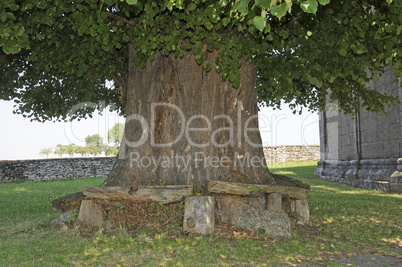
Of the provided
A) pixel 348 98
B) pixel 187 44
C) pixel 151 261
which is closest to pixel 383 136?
pixel 348 98

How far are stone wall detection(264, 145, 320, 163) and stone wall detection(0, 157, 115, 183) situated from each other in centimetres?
1496

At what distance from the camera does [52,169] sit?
2338 cm

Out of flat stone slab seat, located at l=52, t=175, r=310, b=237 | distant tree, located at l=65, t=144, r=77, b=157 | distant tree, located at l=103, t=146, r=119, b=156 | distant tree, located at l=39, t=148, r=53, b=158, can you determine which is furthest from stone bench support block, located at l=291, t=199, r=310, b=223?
distant tree, located at l=39, t=148, r=53, b=158

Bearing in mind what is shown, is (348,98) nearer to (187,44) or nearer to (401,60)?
(401,60)

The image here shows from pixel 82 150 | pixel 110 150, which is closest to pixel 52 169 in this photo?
pixel 110 150

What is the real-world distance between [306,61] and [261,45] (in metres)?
1.22

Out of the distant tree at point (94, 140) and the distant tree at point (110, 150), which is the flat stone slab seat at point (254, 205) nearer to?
the distant tree at point (110, 150)

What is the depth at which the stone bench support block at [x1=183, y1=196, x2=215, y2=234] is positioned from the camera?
6410mm

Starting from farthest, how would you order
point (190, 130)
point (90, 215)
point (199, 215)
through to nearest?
point (190, 130) < point (90, 215) < point (199, 215)

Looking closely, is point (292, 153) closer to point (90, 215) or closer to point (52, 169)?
point (52, 169)

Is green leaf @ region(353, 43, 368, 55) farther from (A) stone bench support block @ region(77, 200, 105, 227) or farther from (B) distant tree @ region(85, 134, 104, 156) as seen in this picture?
(B) distant tree @ region(85, 134, 104, 156)

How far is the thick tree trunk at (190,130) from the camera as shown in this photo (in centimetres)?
718

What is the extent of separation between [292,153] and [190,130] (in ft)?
89.4

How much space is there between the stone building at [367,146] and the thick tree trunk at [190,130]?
21.5 ft
